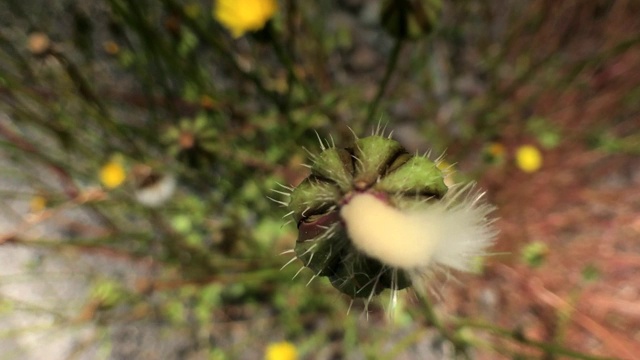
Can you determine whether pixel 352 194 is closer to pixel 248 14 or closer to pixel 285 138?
pixel 248 14

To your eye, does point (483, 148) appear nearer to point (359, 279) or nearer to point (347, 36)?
point (347, 36)

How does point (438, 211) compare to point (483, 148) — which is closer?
point (438, 211)

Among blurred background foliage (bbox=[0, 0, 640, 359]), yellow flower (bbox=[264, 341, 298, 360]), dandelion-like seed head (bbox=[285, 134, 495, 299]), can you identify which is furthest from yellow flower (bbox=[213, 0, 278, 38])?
yellow flower (bbox=[264, 341, 298, 360])

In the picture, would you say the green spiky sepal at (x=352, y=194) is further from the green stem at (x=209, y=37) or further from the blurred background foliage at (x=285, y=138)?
the blurred background foliage at (x=285, y=138)

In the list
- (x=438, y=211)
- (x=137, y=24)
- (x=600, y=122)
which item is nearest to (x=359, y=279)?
(x=438, y=211)

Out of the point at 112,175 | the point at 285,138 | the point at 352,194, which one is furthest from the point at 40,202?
the point at 352,194

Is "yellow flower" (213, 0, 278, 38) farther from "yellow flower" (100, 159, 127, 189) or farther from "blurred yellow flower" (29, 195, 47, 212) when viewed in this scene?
"blurred yellow flower" (29, 195, 47, 212)

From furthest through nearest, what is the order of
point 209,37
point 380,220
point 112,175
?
point 112,175, point 209,37, point 380,220
